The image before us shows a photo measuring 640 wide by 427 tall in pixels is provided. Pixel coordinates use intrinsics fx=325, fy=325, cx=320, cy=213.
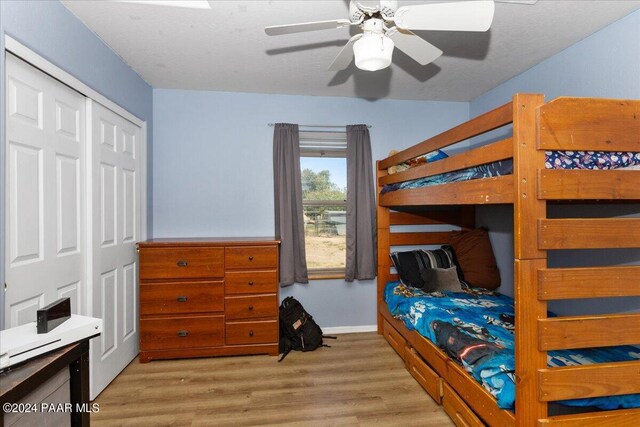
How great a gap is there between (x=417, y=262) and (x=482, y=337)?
124 centimetres

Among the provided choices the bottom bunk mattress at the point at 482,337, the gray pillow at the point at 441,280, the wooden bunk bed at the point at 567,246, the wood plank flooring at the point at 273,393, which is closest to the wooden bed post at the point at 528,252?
the wooden bunk bed at the point at 567,246

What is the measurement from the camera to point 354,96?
3.35m

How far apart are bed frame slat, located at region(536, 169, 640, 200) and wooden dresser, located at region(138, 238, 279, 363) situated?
2026mm

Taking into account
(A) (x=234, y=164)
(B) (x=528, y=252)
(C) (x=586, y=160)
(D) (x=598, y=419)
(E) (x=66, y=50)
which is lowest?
(D) (x=598, y=419)

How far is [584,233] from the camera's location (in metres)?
1.27

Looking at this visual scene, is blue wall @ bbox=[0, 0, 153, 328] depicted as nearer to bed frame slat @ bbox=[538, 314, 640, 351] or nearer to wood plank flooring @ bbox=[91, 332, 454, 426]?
wood plank flooring @ bbox=[91, 332, 454, 426]

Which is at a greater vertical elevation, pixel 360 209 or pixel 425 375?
pixel 360 209

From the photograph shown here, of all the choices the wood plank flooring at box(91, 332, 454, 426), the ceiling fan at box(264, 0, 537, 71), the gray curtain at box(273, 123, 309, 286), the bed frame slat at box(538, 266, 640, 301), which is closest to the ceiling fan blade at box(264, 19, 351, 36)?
the ceiling fan at box(264, 0, 537, 71)

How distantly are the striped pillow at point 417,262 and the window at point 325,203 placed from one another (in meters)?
0.63

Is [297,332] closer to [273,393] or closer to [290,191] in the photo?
[273,393]

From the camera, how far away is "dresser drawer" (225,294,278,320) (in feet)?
8.97

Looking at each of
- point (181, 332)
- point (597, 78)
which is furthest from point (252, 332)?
point (597, 78)

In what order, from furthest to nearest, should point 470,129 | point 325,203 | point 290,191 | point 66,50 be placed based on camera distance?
point 325,203 → point 290,191 → point 66,50 → point 470,129

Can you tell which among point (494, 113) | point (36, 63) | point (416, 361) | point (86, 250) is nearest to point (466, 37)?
point (494, 113)
